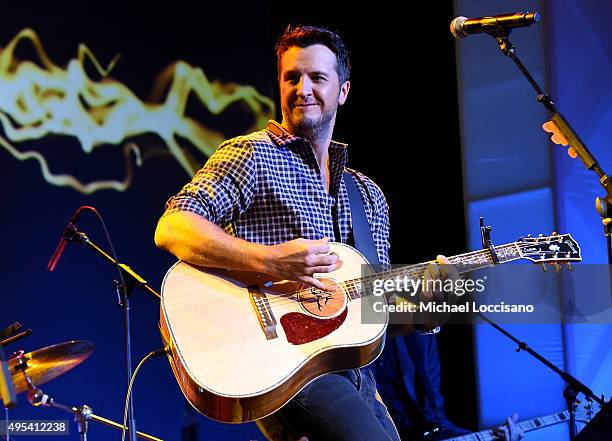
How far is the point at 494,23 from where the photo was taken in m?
3.30

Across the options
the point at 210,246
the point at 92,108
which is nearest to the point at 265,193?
the point at 210,246

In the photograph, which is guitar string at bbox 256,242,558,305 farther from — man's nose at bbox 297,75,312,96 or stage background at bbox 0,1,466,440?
stage background at bbox 0,1,466,440

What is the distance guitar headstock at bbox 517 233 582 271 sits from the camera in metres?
3.38

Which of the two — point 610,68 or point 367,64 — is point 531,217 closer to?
point 610,68

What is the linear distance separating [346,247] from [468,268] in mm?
589

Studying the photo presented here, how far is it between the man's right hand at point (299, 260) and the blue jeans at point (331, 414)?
382mm

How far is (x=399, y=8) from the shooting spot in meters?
6.30

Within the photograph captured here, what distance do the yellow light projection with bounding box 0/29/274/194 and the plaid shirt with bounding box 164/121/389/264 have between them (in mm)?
2646

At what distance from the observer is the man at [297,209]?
9.04ft

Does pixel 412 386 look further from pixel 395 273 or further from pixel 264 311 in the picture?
pixel 264 311

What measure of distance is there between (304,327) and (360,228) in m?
0.62

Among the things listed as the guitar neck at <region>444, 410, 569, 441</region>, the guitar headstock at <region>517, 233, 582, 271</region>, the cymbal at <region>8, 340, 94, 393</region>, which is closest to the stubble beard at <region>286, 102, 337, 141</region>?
the guitar headstock at <region>517, 233, 582, 271</region>

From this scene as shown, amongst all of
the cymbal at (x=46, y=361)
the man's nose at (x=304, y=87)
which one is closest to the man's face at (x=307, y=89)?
the man's nose at (x=304, y=87)

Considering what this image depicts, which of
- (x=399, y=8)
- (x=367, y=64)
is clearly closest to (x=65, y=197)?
(x=367, y=64)
